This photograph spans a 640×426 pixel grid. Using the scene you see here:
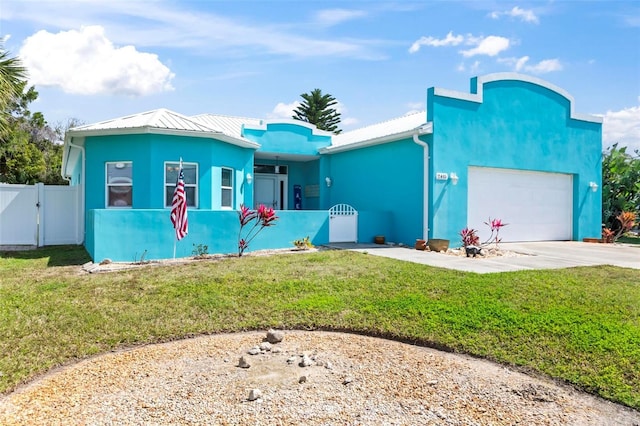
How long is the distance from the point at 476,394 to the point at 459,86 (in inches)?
509

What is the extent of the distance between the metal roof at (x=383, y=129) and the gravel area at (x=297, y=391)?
1131 cm

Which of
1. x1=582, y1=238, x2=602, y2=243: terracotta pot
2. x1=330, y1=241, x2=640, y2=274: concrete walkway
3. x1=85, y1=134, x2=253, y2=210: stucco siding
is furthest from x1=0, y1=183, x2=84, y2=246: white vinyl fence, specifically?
x1=582, y1=238, x2=602, y2=243: terracotta pot

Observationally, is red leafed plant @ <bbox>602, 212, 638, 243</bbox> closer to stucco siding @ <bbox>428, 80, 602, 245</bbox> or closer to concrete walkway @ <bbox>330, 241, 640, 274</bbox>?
stucco siding @ <bbox>428, 80, 602, 245</bbox>

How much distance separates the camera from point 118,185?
1362 cm

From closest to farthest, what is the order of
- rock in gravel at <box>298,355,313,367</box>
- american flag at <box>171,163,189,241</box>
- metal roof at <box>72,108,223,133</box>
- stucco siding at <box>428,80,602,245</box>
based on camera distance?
1. rock in gravel at <box>298,355,313,367</box>
2. american flag at <box>171,163,189,241</box>
3. metal roof at <box>72,108,223,133</box>
4. stucco siding at <box>428,80,602,245</box>

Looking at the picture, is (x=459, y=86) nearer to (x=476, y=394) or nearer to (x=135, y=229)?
(x=135, y=229)

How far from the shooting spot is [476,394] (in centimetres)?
408

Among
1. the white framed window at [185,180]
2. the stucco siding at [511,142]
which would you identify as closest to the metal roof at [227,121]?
the white framed window at [185,180]

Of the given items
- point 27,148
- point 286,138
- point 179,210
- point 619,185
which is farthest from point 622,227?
point 27,148

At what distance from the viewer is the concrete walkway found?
396 inches

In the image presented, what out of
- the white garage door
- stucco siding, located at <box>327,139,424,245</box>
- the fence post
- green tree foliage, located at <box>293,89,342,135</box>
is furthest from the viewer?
green tree foliage, located at <box>293,89,342,135</box>

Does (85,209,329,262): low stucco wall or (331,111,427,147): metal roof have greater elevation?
(331,111,427,147): metal roof

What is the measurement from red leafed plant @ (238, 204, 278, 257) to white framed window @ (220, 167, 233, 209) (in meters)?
2.71

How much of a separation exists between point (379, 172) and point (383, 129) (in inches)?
104
